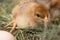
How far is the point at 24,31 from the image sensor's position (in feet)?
3.36

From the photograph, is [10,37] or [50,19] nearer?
[10,37]

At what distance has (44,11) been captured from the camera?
1.06 meters

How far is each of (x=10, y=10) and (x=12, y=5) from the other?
32mm

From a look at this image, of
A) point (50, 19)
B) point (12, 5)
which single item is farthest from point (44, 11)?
point (12, 5)

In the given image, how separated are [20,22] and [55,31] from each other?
188 mm

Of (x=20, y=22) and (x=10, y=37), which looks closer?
(x=10, y=37)

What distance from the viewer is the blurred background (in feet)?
3.31

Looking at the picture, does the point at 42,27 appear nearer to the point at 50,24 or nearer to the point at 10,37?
the point at 50,24

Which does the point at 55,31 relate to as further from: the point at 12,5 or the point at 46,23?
the point at 12,5

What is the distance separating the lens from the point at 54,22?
3.53ft

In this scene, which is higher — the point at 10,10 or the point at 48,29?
the point at 10,10

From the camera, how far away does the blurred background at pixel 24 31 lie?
101 centimetres

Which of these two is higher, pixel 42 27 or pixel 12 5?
pixel 12 5

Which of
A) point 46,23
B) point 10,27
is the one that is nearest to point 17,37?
A: point 10,27
